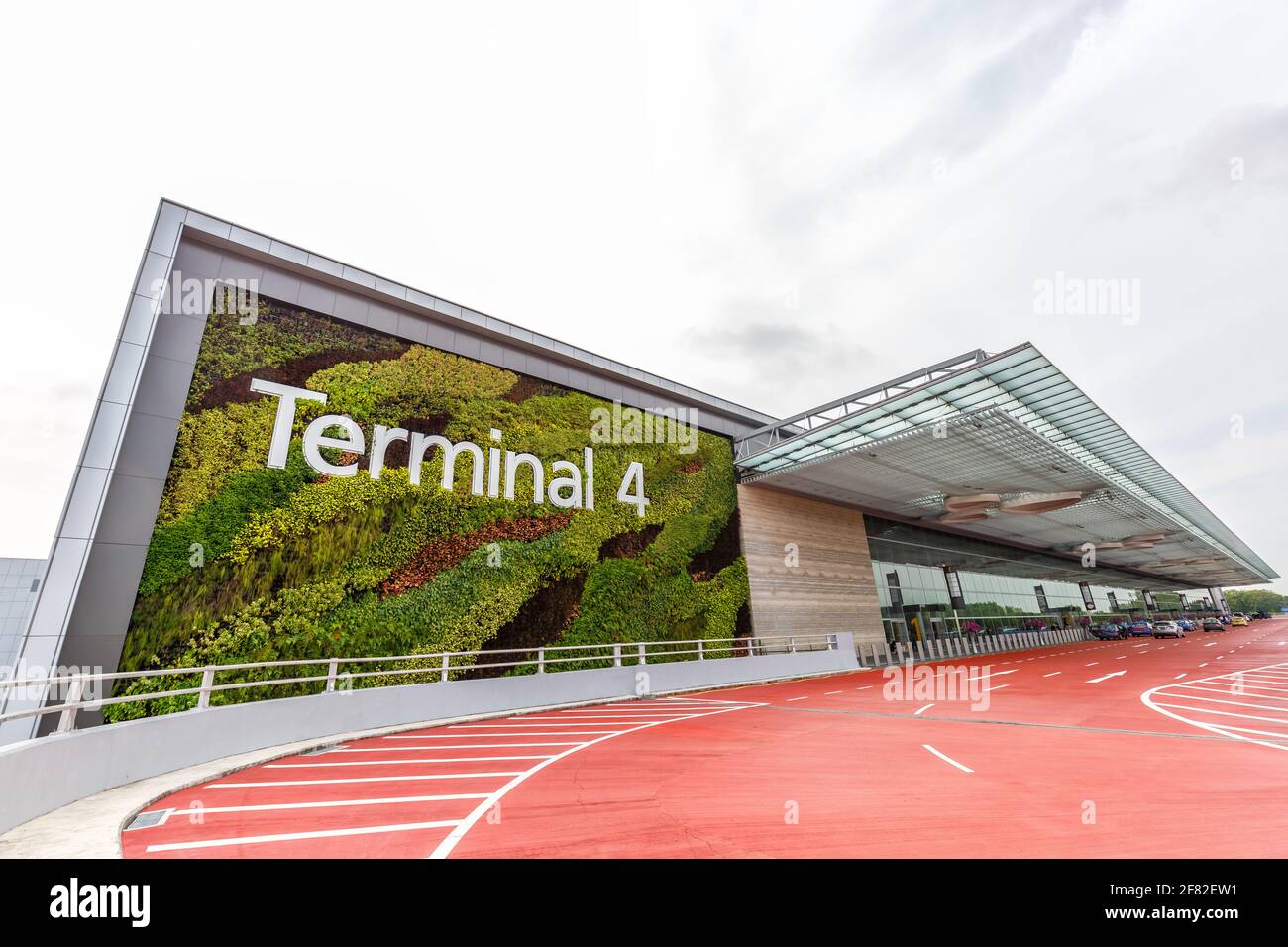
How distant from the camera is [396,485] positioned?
590 inches

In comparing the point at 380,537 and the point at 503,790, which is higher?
the point at 380,537

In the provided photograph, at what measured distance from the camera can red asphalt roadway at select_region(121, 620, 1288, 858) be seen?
4141 millimetres

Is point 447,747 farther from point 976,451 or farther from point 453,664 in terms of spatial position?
point 976,451

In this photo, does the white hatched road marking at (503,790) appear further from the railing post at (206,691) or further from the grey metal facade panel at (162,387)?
the grey metal facade panel at (162,387)

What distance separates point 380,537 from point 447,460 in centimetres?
295

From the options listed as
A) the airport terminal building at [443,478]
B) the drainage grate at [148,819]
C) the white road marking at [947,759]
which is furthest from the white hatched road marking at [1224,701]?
the drainage grate at [148,819]

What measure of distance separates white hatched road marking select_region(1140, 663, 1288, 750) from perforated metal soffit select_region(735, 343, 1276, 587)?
858 centimetres

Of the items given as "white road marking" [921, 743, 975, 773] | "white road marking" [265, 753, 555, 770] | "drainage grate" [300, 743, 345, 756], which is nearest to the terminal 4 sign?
"drainage grate" [300, 743, 345, 756]

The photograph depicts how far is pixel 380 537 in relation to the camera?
14336 mm

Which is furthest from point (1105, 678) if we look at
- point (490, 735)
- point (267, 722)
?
point (267, 722)

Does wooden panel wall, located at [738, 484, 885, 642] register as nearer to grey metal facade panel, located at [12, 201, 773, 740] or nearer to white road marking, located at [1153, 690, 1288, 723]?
white road marking, located at [1153, 690, 1288, 723]
